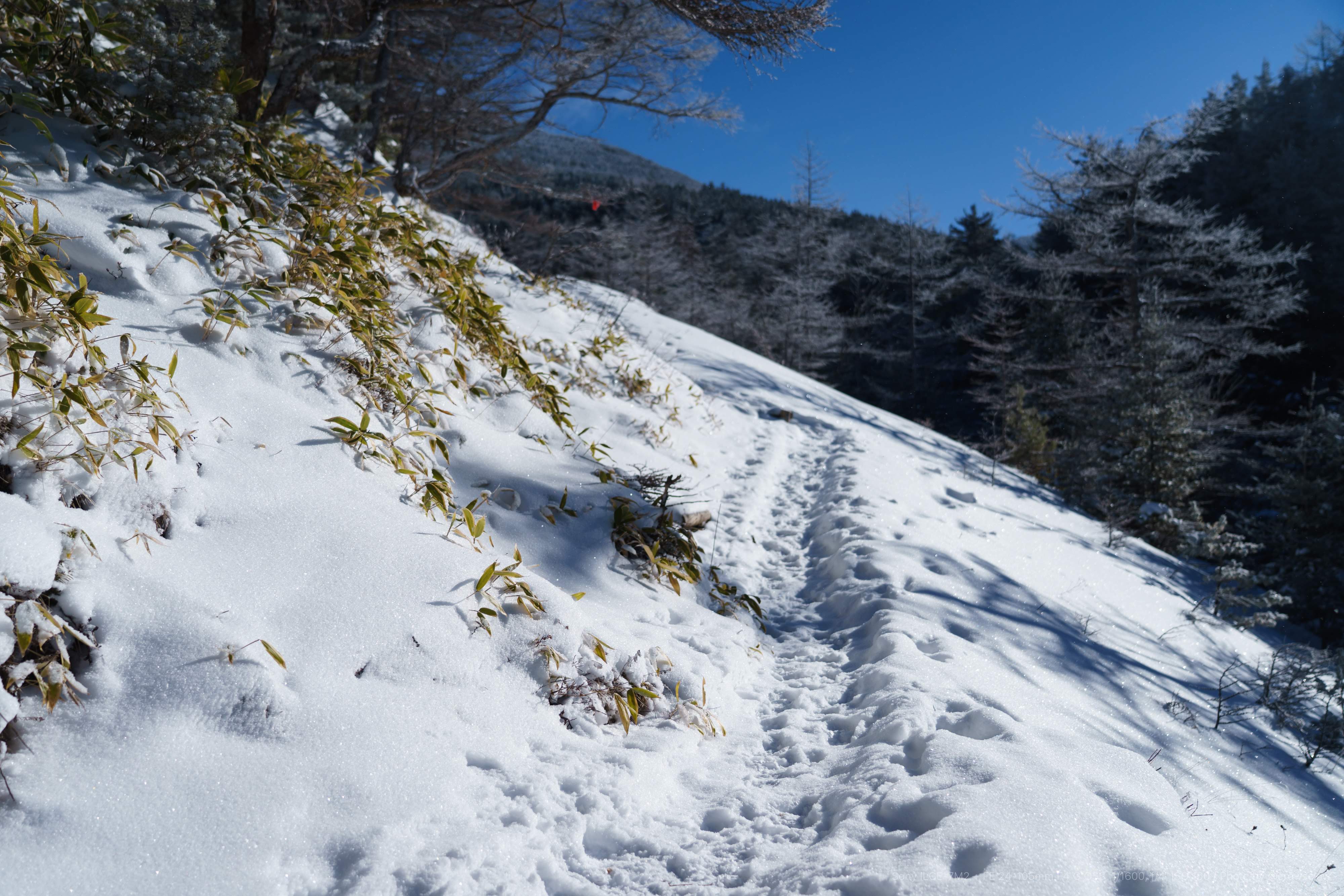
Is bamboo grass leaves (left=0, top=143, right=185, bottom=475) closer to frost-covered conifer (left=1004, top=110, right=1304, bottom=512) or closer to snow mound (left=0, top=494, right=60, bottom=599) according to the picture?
snow mound (left=0, top=494, right=60, bottom=599)

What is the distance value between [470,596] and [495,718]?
1.40 ft

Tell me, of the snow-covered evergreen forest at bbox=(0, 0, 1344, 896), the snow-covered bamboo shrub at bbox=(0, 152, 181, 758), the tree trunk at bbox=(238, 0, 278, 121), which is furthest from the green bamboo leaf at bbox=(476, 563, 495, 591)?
the tree trunk at bbox=(238, 0, 278, 121)

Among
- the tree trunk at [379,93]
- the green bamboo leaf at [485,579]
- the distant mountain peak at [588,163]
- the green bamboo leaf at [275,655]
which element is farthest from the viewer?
the distant mountain peak at [588,163]

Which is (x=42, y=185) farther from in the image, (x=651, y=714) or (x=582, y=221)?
(x=582, y=221)

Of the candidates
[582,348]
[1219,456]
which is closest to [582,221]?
[582,348]

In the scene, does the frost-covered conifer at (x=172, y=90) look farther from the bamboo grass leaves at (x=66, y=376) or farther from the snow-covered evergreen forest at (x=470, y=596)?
the bamboo grass leaves at (x=66, y=376)

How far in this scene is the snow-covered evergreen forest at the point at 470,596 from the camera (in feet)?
4.81

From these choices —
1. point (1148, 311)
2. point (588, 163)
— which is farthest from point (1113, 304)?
point (588, 163)

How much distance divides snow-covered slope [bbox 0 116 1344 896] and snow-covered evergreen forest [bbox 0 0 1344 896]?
0.01 meters

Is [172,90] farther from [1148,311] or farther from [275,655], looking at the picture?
[1148,311]

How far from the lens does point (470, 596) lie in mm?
2117

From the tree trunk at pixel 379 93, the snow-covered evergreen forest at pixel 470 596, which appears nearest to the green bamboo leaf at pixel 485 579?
the snow-covered evergreen forest at pixel 470 596

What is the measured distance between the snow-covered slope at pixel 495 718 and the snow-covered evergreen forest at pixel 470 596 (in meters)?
0.01

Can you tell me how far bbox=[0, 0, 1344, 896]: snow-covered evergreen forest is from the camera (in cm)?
146
